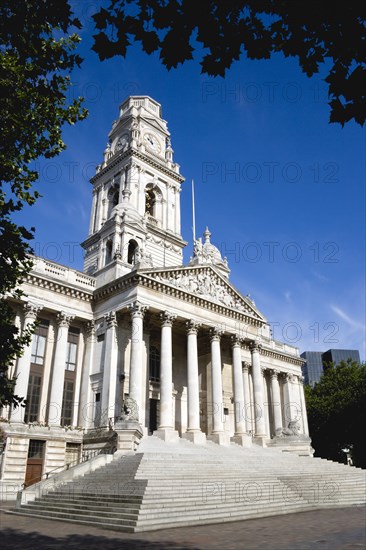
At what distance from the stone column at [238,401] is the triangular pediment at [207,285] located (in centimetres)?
359

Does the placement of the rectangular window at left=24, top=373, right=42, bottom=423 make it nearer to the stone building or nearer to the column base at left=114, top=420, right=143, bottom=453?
the stone building

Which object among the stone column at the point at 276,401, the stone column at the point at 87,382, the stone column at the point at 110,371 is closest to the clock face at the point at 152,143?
the stone column at the point at 87,382

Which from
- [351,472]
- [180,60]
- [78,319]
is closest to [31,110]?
[180,60]

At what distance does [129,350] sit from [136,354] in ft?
12.3

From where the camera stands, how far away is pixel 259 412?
40.0m

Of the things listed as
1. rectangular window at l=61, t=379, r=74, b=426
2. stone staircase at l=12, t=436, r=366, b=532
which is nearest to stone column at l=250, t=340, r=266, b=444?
stone staircase at l=12, t=436, r=366, b=532

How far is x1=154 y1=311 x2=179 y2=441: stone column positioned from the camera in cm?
3133

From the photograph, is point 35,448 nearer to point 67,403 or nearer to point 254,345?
point 67,403

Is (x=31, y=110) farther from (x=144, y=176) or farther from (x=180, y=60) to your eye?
A: (x=144, y=176)

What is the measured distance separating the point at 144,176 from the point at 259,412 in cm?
2984

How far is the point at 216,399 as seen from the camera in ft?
120

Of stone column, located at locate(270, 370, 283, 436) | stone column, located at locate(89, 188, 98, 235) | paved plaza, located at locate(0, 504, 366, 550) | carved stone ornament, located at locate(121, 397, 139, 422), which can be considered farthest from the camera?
stone column, located at locate(89, 188, 98, 235)

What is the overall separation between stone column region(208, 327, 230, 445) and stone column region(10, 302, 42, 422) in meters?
15.2

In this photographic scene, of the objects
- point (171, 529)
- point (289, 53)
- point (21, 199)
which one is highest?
point (21, 199)
